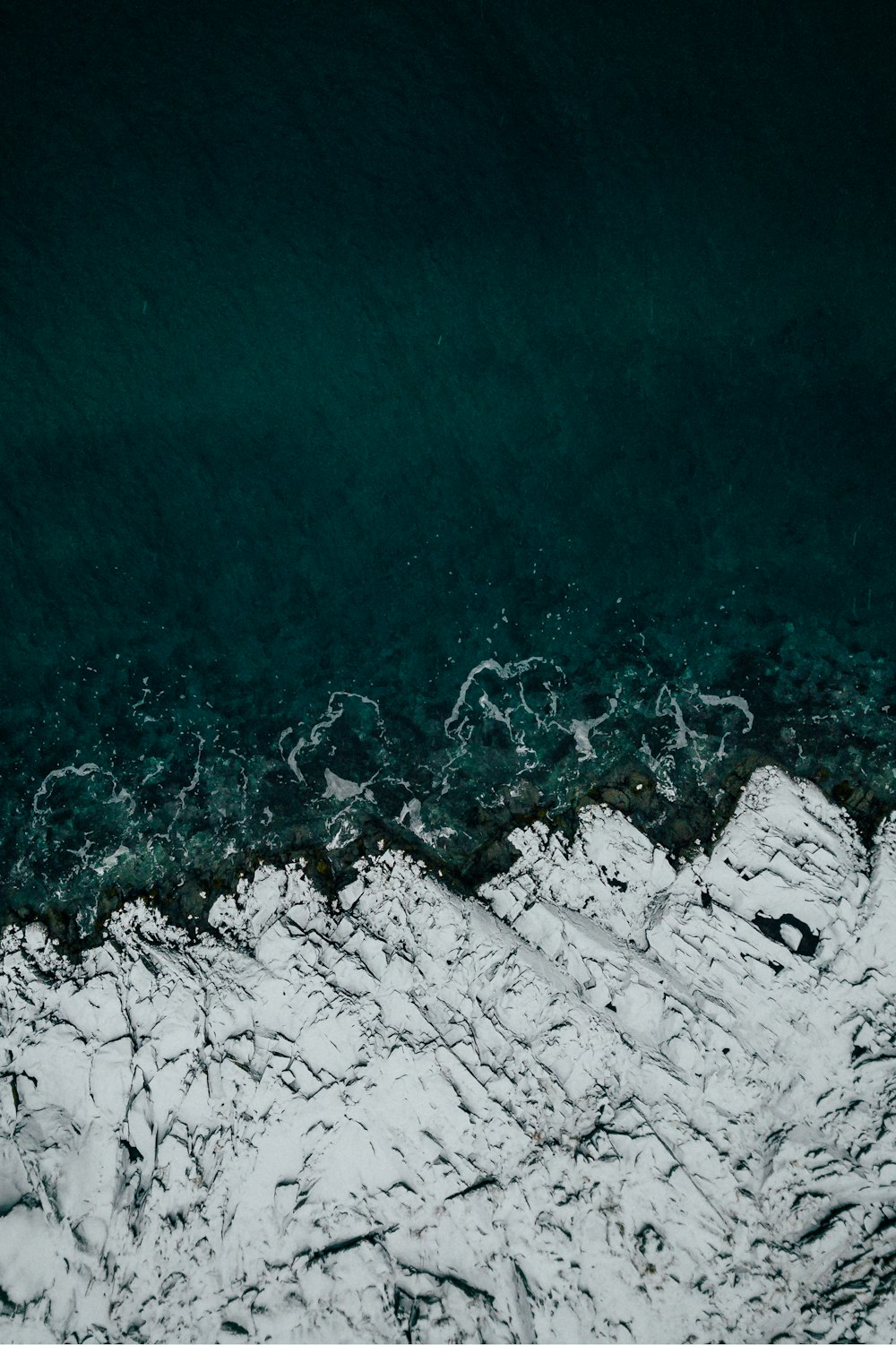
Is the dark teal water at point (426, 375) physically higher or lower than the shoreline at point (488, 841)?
higher

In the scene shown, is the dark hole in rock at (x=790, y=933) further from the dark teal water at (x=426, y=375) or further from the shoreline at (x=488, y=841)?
the dark teal water at (x=426, y=375)

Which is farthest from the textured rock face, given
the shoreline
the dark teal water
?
the dark teal water

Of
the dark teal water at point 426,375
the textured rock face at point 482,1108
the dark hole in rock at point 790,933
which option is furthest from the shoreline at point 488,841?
the dark hole in rock at point 790,933

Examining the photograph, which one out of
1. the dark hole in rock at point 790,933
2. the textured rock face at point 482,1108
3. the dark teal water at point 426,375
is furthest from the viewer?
the dark teal water at point 426,375

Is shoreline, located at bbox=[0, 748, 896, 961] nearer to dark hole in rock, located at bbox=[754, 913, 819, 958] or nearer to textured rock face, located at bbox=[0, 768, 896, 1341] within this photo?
textured rock face, located at bbox=[0, 768, 896, 1341]

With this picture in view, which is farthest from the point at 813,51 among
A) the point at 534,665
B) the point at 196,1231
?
the point at 196,1231

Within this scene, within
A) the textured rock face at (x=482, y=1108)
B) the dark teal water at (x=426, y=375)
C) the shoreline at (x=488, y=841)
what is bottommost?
the textured rock face at (x=482, y=1108)
